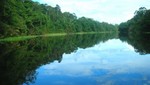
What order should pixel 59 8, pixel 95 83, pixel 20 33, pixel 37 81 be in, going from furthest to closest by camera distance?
pixel 59 8, pixel 20 33, pixel 37 81, pixel 95 83

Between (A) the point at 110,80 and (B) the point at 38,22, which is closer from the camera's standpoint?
(A) the point at 110,80

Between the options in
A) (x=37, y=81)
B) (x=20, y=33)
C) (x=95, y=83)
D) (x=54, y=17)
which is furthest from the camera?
(x=54, y=17)

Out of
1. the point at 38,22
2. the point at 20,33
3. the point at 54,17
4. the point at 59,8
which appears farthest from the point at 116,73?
the point at 59,8

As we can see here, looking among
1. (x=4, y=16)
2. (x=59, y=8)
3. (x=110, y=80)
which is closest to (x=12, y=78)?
(x=110, y=80)

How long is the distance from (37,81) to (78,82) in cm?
196

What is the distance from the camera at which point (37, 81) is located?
14.5m

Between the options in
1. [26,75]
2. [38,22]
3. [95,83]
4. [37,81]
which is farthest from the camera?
[38,22]

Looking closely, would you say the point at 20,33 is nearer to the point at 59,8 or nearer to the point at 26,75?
the point at 26,75

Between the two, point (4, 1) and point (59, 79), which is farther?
point (4, 1)

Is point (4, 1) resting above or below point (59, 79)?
above

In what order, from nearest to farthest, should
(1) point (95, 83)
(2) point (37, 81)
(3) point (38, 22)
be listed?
(1) point (95, 83), (2) point (37, 81), (3) point (38, 22)

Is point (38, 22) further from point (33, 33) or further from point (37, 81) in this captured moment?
point (37, 81)

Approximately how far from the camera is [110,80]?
47.4 feet

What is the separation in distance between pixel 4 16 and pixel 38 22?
36.5 m
